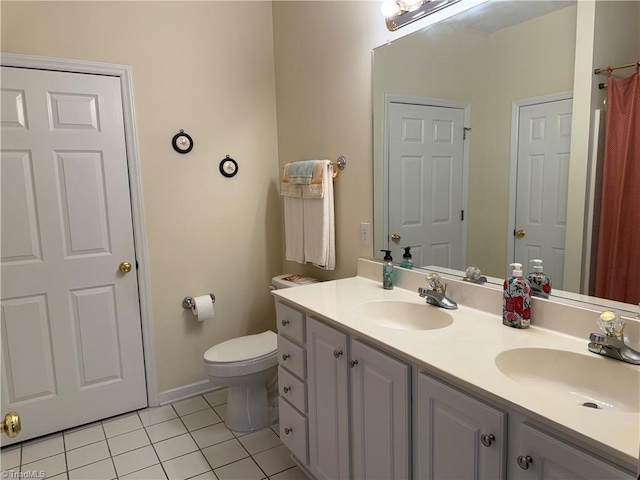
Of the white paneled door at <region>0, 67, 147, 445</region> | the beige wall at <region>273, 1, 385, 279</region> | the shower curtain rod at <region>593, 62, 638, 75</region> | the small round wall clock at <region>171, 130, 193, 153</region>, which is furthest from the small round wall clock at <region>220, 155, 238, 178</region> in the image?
the shower curtain rod at <region>593, 62, 638, 75</region>

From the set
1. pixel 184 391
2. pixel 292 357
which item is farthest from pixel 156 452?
pixel 292 357

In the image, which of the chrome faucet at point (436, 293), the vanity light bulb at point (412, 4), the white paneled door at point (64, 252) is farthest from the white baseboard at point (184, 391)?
the vanity light bulb at point (412, 4)

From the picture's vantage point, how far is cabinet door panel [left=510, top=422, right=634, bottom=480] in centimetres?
87

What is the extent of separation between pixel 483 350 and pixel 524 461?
35cm

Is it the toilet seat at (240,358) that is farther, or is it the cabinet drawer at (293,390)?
the toilet seat at (240,358)

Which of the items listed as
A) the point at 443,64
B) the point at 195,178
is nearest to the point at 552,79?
the point at 443,64

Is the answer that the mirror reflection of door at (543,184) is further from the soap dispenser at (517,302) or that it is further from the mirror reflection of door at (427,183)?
the mirror reflection of door at (427,183)

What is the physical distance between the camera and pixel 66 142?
7.77 ft

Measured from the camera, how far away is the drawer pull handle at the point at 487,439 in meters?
1.07

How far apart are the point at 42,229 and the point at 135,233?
47cm

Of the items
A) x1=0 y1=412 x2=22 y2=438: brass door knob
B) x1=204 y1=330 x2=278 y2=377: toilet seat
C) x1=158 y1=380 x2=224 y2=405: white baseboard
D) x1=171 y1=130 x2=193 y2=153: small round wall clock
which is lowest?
x1=158 y1=380 x2=224 y2=405: white baseboard

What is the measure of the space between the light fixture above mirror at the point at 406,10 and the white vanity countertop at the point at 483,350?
48.0 inches

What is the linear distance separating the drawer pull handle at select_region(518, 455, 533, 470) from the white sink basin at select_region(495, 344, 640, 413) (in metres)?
0.19

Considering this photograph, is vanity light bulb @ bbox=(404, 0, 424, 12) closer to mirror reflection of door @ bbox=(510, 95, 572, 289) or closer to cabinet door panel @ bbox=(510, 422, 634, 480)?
Answer: mirror reflection of door @ bbox=(510, 95, 572, 289)
